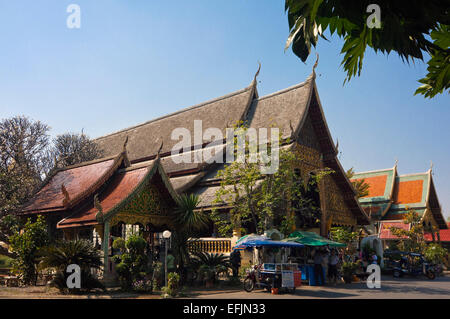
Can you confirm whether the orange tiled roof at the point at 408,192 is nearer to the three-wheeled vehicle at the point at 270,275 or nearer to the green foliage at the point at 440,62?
the three-wheeled vehicle at the point at 270,275

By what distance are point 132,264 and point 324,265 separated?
28.5ft

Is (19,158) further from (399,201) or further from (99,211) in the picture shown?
(399,201)

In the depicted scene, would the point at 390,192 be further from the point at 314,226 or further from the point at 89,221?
the point at 89,221

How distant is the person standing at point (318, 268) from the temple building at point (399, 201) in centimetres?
1948

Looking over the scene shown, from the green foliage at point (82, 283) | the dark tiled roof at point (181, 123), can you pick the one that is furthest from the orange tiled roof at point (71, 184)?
the dark tiled roof at point (181, 123)

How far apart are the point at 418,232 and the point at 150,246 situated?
21025 millimetres

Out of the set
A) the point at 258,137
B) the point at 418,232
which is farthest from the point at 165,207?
the point at 418,232

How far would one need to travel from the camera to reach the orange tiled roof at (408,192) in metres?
36.5

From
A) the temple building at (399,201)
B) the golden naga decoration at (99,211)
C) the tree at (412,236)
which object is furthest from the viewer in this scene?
the temple building at (399,201)

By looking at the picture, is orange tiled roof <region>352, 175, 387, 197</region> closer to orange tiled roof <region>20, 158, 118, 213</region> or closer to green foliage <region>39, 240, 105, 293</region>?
orange tiled roof <region>20, 158, 118, 213</region>

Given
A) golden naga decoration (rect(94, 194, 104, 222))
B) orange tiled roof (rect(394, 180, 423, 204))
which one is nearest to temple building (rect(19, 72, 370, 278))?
golden naga decoration (rect(94, 194, 104, 222))

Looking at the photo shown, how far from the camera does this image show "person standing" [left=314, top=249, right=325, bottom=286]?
16938mm

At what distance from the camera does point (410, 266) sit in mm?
22156
